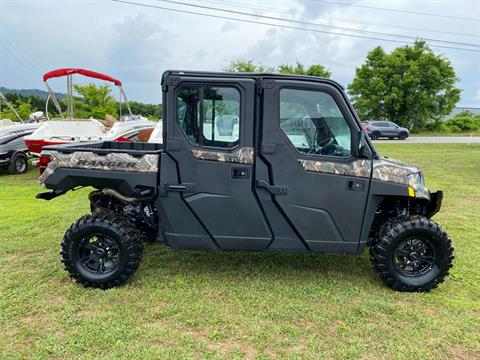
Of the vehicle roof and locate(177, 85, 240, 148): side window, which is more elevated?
the vehicle roof

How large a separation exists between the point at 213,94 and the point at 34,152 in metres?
7.69

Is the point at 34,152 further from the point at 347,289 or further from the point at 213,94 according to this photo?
the point at 347,289

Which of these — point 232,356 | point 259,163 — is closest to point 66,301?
point 232,356

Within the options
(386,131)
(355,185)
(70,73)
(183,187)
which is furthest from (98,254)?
(386,131)

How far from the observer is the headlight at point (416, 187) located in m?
3.73

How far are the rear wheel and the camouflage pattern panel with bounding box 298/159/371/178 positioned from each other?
10.4m

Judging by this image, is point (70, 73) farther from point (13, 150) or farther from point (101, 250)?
point (101, 250)

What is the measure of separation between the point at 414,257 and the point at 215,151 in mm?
2216

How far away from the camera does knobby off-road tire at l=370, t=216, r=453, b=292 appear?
3.78 metres

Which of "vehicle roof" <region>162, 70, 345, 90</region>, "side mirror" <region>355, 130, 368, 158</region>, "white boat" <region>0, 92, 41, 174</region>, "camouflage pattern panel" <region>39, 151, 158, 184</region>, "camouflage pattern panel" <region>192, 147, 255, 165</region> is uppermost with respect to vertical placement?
"vehicle roof" <region>162, 70, 345, 90</region>

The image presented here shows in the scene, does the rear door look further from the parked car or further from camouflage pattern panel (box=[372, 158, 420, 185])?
the parked car

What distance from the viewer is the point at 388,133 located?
30.2 m

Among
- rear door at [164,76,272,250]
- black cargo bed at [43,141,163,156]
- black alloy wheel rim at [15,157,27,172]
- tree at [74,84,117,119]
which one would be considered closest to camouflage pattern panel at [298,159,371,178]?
rear door at [164,76,272,250]

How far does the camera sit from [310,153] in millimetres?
3688
